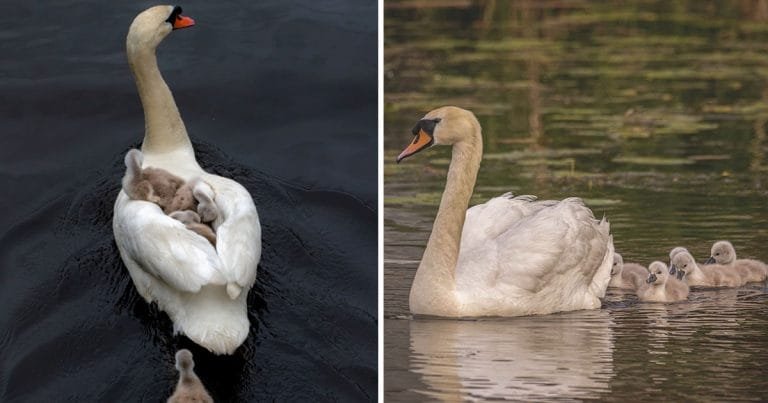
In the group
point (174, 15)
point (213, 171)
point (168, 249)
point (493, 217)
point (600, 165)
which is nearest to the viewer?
point (168, 249)

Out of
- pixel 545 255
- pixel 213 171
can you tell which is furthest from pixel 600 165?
pixel 213 171

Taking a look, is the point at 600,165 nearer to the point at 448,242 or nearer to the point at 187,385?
the point at 448,242

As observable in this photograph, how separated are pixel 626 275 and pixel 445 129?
3.30ft

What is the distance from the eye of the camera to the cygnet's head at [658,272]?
685 cm

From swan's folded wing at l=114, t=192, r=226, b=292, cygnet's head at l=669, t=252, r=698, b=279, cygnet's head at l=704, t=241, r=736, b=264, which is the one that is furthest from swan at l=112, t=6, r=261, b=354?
cygnet's head at l=704, t=241, r=736, b=264

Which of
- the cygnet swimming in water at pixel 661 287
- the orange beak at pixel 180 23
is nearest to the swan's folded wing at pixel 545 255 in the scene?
the cygnet swimming in water at pixel 661 287

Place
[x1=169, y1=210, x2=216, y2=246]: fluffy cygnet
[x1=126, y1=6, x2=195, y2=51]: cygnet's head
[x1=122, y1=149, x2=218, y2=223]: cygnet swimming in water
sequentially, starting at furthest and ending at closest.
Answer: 1. [x1=126, y1=6, x2=195, y2=51]: cygnet's head
2. [x1=122, y1=149, x2=218, y2=223]: cygnet swimming in water
3. [x1=169, y1=210, x2=216, y2=246]: fluffy cygnet

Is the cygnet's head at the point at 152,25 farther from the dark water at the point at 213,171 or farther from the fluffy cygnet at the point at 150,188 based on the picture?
the fluffy cygnet at the point at 150,188

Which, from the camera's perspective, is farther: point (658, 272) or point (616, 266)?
point (616, 266)

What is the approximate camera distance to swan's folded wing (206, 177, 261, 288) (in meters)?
5.96

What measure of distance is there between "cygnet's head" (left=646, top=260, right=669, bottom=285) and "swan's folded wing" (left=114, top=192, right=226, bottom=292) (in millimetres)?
1963

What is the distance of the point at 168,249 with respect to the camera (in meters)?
6.02

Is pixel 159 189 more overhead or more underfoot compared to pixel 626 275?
more overhead

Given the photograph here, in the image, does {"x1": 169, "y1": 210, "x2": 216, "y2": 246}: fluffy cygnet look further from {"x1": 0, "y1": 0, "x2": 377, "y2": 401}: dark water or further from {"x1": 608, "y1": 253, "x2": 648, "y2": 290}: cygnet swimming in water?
{"x1": 608, "y1": 253, "x2": 648, "y2": 290}: cygnet swimming in water
